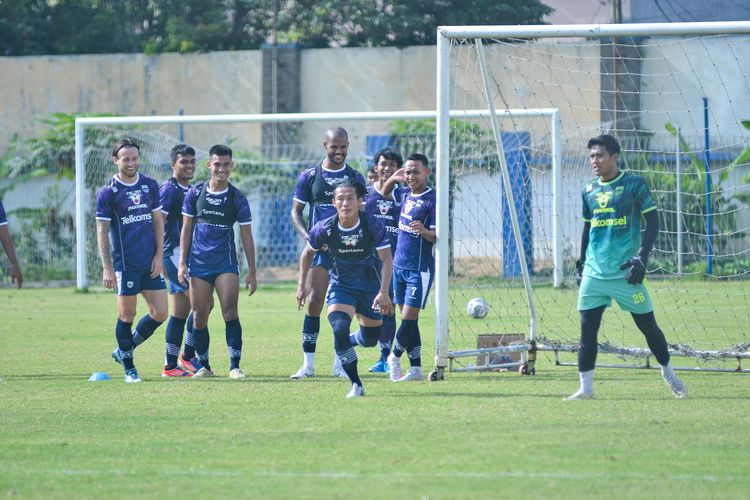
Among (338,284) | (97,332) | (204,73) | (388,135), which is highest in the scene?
(204,73)

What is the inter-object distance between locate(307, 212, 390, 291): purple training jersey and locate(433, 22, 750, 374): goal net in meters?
0.97

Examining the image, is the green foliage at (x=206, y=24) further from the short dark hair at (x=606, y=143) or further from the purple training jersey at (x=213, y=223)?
the short dark hair at (x=606, y=143)

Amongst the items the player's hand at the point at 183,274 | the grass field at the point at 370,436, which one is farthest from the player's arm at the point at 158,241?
the grass field at the point at 370,436

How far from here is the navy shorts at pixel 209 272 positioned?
10.9 metres

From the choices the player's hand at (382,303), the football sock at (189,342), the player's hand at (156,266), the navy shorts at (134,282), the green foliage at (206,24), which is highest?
the green foliage at (206,24)

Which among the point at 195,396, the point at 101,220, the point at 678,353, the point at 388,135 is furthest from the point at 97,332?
the point at 388,135

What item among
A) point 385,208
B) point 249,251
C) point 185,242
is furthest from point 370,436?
point 385,208

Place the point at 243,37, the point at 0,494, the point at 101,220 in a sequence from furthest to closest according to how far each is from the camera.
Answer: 1. the point at 243,37
2. the point at 101,220
3. the point at 0,494

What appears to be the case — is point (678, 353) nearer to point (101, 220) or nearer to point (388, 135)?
point (101, 220)

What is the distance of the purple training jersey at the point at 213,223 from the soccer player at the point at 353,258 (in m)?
1.18

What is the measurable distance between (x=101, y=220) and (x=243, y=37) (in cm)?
2684

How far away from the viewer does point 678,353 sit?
10812 millimetres

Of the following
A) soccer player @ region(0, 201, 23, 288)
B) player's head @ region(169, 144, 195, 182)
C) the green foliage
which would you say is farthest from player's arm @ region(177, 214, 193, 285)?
the green foliage

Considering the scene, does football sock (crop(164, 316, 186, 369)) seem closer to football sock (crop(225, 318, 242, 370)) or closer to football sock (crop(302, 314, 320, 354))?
football sock (crop(225, 318, 242, 370))
